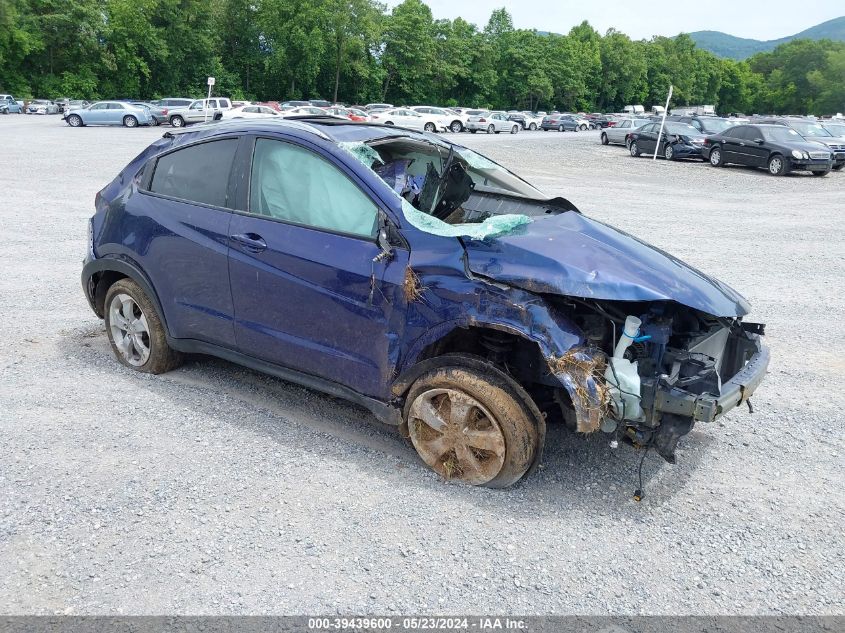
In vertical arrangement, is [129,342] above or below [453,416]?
below

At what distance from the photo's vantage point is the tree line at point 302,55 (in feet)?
209

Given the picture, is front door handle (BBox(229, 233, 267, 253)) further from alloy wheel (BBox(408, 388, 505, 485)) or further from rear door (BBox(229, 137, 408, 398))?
alloy wheel (BBox(408, 388, 505, 485))

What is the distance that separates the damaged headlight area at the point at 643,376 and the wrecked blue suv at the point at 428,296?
10mm

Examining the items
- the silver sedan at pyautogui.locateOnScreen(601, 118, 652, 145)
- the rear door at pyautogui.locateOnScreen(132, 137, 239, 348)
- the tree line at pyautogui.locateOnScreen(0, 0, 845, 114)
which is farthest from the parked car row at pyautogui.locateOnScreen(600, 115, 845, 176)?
the tree line at pyautogui.locateOnScreen(0, 0, 845, 114)

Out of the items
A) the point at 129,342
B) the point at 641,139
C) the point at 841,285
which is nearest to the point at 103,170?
the point at 129,342

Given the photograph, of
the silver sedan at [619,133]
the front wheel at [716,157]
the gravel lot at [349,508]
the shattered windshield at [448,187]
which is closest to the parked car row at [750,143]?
the front wheel at [716,157]

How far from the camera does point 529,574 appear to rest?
3.14 meters

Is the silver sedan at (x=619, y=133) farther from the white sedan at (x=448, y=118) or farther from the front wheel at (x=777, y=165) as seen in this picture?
the white sedan at (x=448, y=118)

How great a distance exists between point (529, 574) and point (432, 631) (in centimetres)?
55

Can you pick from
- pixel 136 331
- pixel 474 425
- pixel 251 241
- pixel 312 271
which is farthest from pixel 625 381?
pixel 136 331

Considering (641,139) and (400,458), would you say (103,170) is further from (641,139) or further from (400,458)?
(641,139)

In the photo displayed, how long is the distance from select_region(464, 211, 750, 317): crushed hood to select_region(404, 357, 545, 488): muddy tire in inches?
20.3

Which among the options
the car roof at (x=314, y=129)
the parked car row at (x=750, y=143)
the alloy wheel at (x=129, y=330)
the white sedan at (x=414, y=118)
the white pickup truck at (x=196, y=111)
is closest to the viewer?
the car roof at (x=314, y=129)

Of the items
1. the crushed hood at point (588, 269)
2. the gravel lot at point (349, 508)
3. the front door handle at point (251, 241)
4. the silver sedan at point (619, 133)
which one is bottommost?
the gravel lot at point (349, 508)
